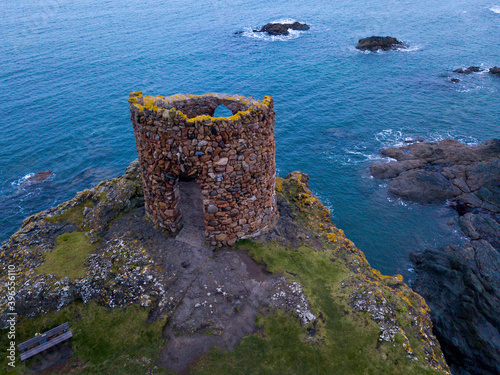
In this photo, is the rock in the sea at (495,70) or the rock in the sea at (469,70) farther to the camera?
the rock in the sea at (469,70)

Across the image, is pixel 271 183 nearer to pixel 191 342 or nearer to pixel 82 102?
pixel 191 342

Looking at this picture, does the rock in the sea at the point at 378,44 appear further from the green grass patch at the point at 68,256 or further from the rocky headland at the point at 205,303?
the green grass patch at the point at 68,256

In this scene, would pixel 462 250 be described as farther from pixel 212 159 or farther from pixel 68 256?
pixel 68 256

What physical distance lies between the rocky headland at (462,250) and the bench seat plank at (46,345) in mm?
19525

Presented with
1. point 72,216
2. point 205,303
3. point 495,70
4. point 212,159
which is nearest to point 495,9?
point 495,70

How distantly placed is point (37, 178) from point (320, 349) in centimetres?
3428

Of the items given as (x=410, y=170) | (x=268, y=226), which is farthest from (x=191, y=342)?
(x=410, y=170)

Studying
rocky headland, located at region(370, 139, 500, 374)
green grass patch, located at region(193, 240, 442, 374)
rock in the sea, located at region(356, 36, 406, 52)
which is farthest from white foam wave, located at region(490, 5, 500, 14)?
green grass patch, located at region(193, 240, 442, 374)

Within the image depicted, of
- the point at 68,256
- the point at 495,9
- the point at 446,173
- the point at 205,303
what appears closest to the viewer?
the point at 205,303

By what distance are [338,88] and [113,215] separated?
1692 inches

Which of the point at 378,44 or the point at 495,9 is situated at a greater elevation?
the point at 495,9

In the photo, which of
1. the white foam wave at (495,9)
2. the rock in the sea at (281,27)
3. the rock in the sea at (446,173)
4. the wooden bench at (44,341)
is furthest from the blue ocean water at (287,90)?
the wooden bench at (44,341)

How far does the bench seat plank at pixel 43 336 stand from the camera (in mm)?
12929

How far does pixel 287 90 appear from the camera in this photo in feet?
168
